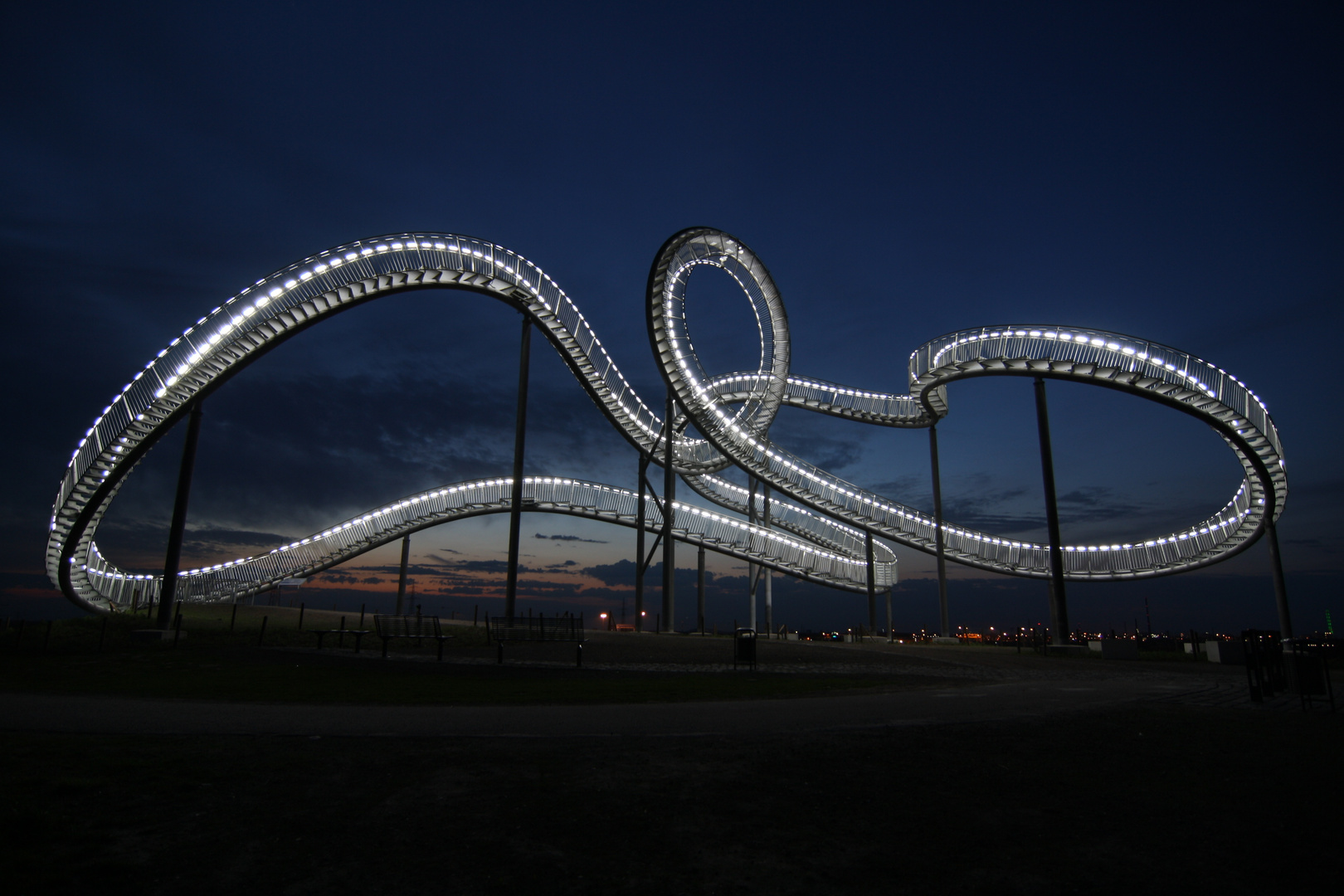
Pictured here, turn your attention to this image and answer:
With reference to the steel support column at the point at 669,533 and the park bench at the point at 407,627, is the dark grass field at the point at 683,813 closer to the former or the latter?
the park bench at the point at 407,627

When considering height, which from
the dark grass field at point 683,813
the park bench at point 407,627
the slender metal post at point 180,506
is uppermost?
the slender metal post at point 180,506

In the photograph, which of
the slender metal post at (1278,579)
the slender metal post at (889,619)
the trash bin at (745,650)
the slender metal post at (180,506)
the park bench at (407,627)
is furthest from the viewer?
the slender metal post at (889,619)

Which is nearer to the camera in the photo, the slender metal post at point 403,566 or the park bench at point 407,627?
the park bench at point 407,627

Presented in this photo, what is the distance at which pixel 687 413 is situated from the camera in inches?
1446

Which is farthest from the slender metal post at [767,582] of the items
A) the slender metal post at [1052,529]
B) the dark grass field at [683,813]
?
the dark grass field at [683,813]

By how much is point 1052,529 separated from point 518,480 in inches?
953

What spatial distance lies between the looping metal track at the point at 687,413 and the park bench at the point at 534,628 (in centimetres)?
1284

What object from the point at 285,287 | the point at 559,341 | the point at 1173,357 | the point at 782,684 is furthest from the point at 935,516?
the point at 285,287

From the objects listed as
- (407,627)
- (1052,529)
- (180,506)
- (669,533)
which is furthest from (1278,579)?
(180,506)

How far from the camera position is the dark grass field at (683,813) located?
11.4 feet

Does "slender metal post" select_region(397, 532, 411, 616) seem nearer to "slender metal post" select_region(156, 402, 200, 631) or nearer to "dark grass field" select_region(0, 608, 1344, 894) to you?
"slender metal post" select_region(156, 402, 200, 631)

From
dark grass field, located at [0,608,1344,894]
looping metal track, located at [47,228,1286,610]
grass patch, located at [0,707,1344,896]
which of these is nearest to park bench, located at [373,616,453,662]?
looping metal track, located at [47,228,1286,610]

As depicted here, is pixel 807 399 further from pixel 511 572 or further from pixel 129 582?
pixel 129 582

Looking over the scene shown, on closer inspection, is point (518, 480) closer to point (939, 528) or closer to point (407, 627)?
point (407, 627)
